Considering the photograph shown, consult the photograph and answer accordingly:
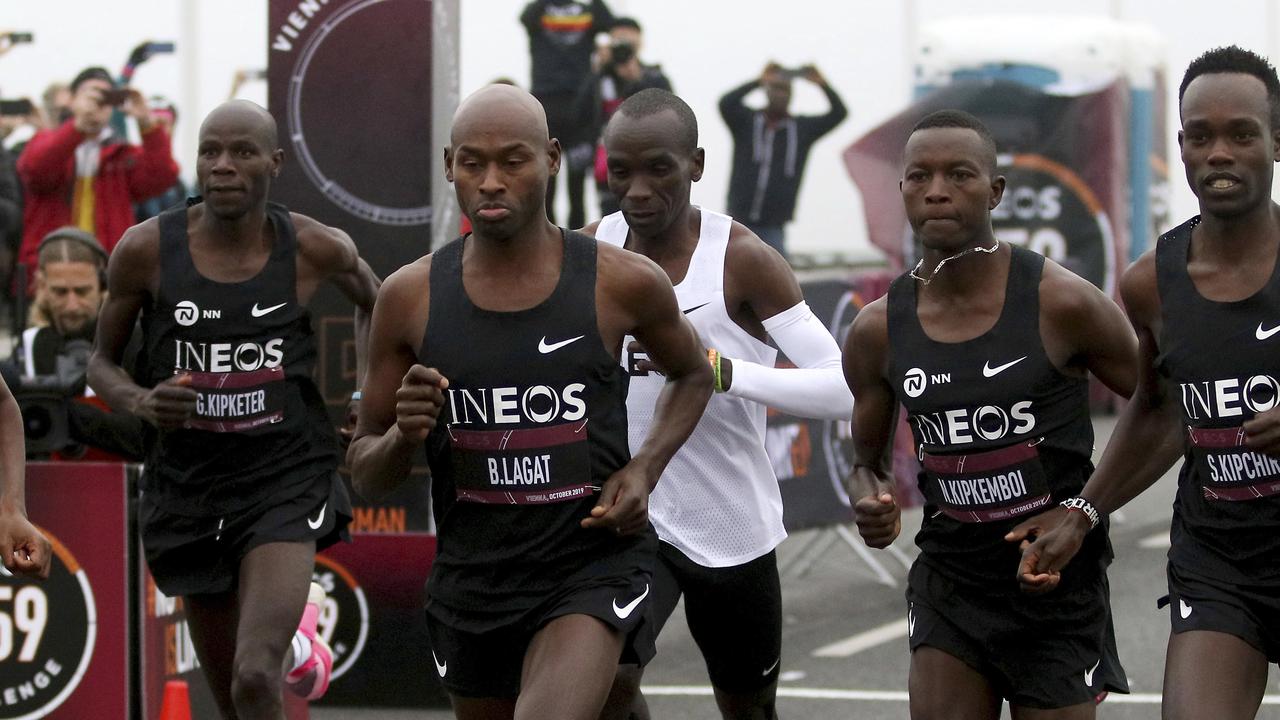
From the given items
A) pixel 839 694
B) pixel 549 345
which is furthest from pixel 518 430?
pixel 839 694

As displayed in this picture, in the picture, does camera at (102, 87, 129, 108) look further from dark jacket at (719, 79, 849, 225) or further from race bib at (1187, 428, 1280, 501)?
race bib at (1187, 428, 1280, 501)

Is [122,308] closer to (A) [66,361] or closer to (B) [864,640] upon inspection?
(A) [66,361]

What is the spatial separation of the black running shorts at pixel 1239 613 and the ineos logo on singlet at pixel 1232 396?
1.32 ft

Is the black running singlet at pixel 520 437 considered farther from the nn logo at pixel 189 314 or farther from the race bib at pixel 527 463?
the nn logo at pixel 189 314

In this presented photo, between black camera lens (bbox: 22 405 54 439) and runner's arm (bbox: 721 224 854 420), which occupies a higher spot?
runner's arm (bbox: 721 224 854 420)

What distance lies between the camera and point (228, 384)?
6.18 metres

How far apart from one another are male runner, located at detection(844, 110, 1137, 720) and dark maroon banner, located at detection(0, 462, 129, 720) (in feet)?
10.4

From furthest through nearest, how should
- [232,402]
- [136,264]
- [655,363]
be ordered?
1. [136,264]
2. [232,402]
3. [655,363]

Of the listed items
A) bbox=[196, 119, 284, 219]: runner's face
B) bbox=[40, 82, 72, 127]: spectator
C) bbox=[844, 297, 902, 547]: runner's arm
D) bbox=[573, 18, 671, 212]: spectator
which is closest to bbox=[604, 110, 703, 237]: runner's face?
bbox=[844, 297, 902, 547]: runner's arm

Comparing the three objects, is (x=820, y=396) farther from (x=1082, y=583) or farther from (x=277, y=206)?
(x=277, y=206)

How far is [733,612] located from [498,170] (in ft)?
5.71

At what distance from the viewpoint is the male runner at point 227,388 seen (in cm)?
618

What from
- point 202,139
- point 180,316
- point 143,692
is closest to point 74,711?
point 143,692

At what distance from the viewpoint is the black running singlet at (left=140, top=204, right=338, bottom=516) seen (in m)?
6.19
